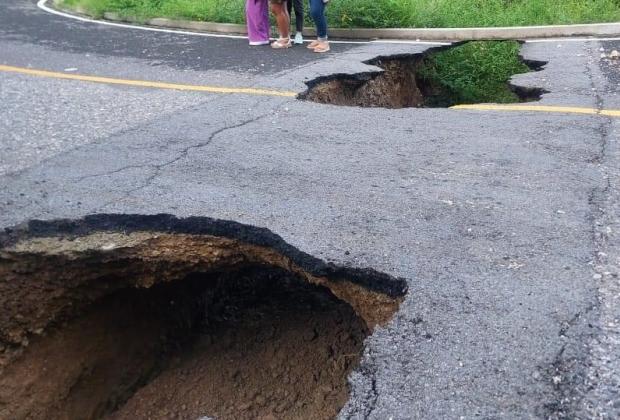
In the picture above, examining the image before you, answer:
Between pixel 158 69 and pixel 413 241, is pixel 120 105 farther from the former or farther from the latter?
pixel 413 241

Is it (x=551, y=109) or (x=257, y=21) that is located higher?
(x=257, y=21)

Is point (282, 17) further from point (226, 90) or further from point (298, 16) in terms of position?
point (226, 90)

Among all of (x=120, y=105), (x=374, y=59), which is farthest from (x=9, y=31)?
(x=374, y=59)

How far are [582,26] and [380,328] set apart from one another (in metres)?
7.37

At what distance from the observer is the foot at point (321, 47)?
7852mm

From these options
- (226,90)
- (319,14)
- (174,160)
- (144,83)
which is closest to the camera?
(174,160)

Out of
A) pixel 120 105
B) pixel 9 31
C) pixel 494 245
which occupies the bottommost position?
pixel 494 245

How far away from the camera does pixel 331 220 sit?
335 cm

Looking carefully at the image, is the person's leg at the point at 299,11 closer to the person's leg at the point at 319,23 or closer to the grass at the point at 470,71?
the person's leg at the point at 319,23

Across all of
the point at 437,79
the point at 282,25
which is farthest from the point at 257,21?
the point at 437,79

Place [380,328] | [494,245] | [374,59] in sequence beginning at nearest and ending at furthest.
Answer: [380,328] < [494,245] < [374,59]

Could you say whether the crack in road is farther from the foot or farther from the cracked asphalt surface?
the foot

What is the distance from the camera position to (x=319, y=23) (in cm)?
787

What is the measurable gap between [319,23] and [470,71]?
2016mm
